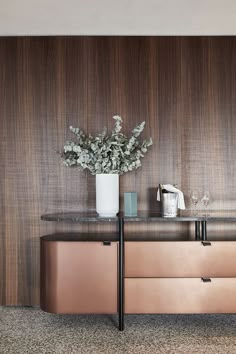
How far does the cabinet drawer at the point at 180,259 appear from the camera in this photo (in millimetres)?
2857

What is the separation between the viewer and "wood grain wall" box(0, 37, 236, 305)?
3453 millimetres

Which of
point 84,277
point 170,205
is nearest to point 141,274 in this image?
point 84,277

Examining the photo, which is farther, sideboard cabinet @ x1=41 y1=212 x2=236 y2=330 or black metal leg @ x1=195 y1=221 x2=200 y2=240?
black metal leg @ x1=195 y1=221 x2=200 y2=240

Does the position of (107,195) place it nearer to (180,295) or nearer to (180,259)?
(180,259)

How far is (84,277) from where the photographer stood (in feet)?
9.57

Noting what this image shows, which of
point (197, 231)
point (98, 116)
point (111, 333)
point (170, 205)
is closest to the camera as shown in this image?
point (111, 333)

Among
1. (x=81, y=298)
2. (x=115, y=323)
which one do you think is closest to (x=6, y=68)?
(x=81, y=298)

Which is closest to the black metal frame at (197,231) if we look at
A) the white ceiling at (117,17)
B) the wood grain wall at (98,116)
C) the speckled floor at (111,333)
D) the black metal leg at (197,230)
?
the black metal leg at (197,230)

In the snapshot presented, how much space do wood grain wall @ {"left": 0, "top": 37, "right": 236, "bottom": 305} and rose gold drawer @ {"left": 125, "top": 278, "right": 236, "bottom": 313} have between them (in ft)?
2.30

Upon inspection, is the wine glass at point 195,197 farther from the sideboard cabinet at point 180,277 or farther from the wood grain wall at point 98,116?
the sideboard cabinet at point 180,277

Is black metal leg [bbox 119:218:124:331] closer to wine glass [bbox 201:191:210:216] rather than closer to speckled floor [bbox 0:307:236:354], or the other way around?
speckled floor [bbox 0:307:236:354]

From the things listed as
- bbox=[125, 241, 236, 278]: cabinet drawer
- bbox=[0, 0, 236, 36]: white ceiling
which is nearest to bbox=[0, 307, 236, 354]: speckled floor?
bbox=[125, 241, 236, 278]: cabinet drawer

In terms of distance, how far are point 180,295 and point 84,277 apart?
73 cm

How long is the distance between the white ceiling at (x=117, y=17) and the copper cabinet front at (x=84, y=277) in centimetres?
180
